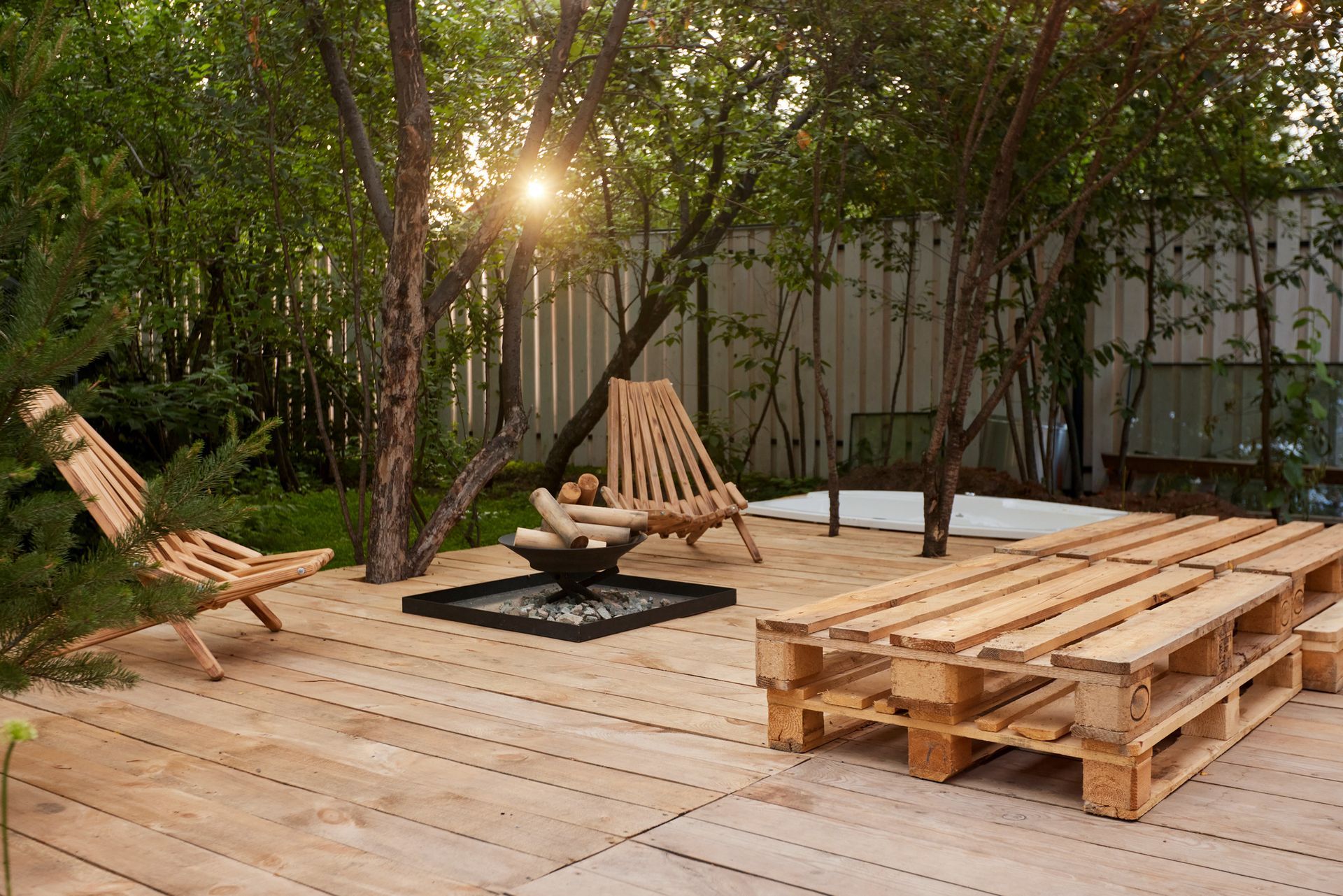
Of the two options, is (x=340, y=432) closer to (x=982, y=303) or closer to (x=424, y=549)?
(x=424, y=549)

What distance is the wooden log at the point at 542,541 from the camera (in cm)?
388

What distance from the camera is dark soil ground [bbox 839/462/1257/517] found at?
20.6 feet

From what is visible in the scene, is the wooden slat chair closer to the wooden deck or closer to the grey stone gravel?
the wooden deck

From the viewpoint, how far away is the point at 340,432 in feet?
26.9

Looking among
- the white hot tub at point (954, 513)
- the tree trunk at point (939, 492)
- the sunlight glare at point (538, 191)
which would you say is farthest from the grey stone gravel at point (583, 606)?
the white hot tub at point (954, 513)

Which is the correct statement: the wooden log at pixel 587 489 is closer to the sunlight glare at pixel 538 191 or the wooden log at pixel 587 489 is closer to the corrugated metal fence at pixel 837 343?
the sunlight glare at pixel 538 191

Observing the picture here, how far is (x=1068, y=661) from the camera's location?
2201 mm

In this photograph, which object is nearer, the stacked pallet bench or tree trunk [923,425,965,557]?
the stacked pallet bench

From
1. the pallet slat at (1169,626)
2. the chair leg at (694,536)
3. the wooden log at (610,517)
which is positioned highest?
the wooden log at (610,517)

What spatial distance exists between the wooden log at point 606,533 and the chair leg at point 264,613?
938 millimetres

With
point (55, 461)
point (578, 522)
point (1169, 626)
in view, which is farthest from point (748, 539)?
point (55, 461)

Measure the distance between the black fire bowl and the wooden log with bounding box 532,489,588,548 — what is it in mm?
267

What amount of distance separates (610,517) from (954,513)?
116 inches

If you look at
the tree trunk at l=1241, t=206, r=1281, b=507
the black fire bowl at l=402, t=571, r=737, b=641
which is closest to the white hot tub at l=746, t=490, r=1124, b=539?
the tree trunk at l=1241, t=206, r=1281, b=507
